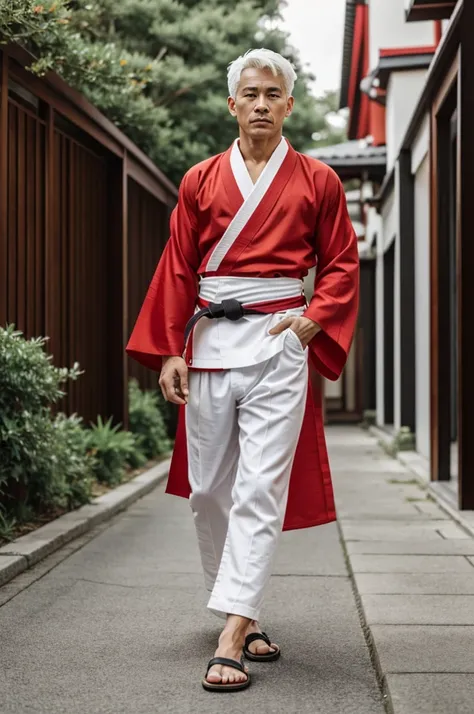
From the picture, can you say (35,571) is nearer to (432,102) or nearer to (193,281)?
(193,281)

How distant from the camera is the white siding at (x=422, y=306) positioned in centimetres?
1027

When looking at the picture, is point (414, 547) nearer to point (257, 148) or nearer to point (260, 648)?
point (260, 648)

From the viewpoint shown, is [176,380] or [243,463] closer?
[243,463]

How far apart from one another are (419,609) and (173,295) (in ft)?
5.57

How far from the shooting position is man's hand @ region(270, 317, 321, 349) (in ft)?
12.0

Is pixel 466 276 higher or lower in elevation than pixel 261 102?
lower

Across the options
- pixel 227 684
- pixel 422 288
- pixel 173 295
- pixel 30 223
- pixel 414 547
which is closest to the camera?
pixel 227 684

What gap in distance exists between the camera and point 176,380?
3.79m

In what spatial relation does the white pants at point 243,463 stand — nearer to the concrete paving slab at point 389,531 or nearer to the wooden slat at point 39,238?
the concrete paving slab at point 389,531

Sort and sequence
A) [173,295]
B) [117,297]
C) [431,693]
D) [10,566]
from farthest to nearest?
[117,297] → [10,566] → [173,295] → [431,693]

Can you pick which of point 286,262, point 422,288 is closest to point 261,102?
point 286,262

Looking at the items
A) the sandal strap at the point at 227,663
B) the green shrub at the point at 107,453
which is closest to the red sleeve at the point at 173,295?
the sandal strap at the point at 227,663

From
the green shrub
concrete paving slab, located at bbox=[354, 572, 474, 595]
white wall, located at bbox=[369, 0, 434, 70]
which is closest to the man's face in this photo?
concrete paving slab, located at bbox=[354, 572, 474, 595]

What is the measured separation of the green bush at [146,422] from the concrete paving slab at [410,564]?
17.8 feet
